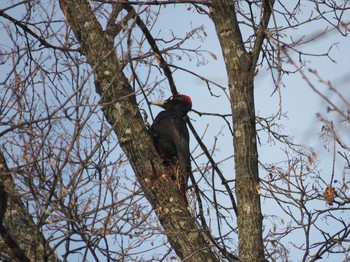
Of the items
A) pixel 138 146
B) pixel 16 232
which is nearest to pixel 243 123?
pixel 138 146

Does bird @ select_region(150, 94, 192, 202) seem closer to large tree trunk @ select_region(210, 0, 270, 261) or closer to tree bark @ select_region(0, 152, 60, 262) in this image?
large tree trunk @ select_region(210, 0, 270, 261)

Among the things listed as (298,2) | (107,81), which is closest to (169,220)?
(107,81)

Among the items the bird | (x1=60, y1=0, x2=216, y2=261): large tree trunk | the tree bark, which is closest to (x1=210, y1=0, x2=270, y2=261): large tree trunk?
(x1=60, y1=0, x2=216, y2=261): large tree trunk

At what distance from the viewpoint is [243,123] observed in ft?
16.6

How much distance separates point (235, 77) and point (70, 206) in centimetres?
182

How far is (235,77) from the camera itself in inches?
203

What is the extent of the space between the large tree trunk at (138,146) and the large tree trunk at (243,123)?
37cm

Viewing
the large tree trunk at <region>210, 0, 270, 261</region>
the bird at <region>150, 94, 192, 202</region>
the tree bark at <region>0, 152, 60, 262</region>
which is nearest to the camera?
the tree bark at <region>0, 152, 60, 262</region>

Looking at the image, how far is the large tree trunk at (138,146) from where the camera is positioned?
5074 millimetres

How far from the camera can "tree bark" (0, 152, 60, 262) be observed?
3.95 metres

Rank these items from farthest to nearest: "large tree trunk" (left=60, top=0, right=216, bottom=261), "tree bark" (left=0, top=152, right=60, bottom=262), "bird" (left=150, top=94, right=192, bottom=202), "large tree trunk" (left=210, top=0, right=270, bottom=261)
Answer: "bird" (left=150, top=94, right=192, bottom=202), "large tree trunk" (left=60, top=0, right=216, bottom=261), "large tree trunk" (left=210, top=0, right=270, bottom=261), "tree bark" (left=0, top=152, right=60, bottom=262)

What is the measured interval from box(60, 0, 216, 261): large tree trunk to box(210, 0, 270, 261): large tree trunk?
0.37 meters

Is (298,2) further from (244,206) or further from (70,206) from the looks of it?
(70,206)

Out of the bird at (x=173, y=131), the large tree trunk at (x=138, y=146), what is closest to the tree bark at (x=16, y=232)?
the large tree trunk at (x=138, y=146)
